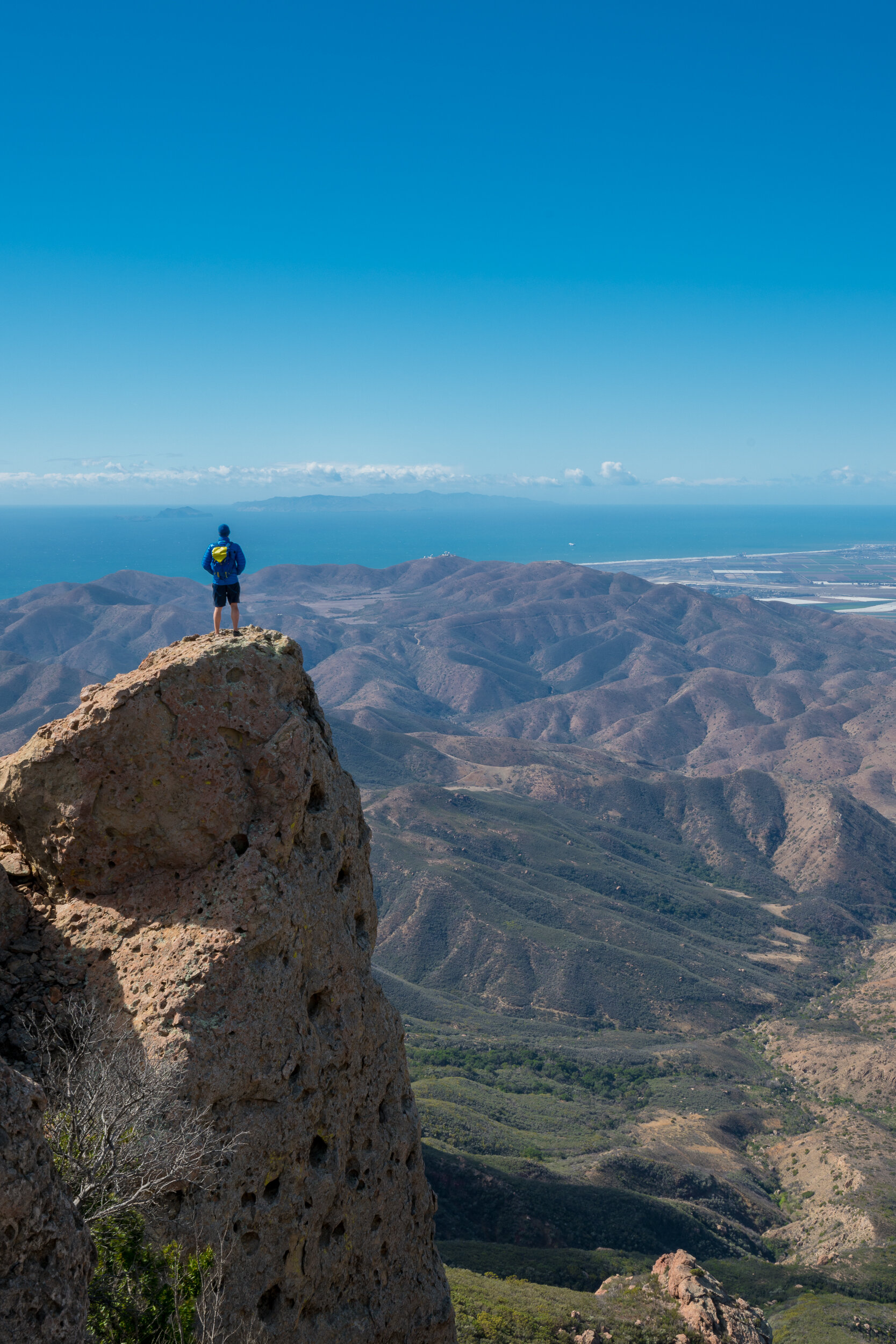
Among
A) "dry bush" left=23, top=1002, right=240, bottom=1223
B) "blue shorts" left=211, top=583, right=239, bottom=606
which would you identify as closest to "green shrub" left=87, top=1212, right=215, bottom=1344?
"dry bush" left=23, top=1002, right=240, bottom=1223

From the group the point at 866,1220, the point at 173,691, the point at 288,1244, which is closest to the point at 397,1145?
the point at 288,1244

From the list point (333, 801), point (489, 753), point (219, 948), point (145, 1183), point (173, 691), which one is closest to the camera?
point (145, 1183)

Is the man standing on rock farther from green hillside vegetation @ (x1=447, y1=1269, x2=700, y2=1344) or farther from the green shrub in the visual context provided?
green hillside vegetation @ (x1=447, y1=1269, x2=700, y2=1344)

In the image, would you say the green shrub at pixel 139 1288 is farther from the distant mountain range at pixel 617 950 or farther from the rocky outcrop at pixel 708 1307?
the distant mountain range at pixel 617 950

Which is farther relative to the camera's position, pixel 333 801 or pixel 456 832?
pixel 456 832

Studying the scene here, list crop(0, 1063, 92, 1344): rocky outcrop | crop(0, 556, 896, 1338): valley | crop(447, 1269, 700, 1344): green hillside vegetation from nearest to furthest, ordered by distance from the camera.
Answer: crop(0, 1063, 92, 1344): rocky outcrop < crop(447, 1269, 700, 1344): green hillside vegetation < crop(0, 556, 896, 1338): valley

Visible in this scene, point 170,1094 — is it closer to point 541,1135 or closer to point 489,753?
point 541,1135

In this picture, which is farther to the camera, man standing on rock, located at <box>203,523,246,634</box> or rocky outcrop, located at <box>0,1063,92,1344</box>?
man standing on rock, located at <box>203,523,246,634</box>

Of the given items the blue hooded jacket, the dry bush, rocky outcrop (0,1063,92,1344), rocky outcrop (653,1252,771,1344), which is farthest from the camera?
rocky outcrop (653,1252,771,1344)

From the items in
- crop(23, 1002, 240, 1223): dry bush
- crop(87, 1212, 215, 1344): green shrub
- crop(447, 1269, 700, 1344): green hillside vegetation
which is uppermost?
crop(23, 1002, 240, 1223): dry bush
